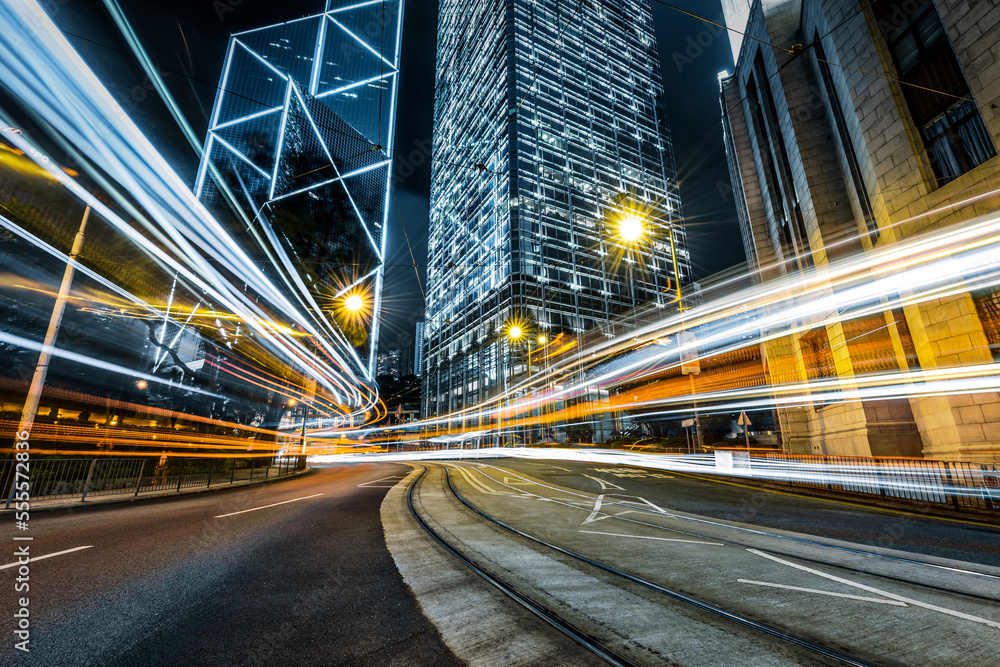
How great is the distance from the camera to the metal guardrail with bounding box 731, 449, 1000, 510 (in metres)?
10.6

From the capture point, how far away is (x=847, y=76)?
57.5 ft

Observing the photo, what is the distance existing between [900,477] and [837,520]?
19.0 ft

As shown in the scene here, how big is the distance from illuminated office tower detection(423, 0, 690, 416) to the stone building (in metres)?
31.4

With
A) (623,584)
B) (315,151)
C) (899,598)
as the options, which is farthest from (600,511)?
(315,151)

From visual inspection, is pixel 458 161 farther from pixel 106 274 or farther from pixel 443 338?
pixel 106 274

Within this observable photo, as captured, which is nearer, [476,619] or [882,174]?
[476,619]

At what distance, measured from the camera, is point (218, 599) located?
4148mm

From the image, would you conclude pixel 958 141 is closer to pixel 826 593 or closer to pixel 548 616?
pixel 826 593

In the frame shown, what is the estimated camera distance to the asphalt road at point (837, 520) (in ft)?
22.8

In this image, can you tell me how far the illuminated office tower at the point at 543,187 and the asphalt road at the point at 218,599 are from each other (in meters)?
52.2

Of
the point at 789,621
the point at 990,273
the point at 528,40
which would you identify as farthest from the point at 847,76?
the point at 528,40

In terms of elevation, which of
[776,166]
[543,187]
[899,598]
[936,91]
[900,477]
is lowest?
[899,598]

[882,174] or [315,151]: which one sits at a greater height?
[315,151]

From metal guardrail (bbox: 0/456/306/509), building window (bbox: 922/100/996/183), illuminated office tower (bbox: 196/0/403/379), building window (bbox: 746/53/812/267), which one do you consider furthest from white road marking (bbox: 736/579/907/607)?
illuminated office tower (bbox: 196/0/403/379)
